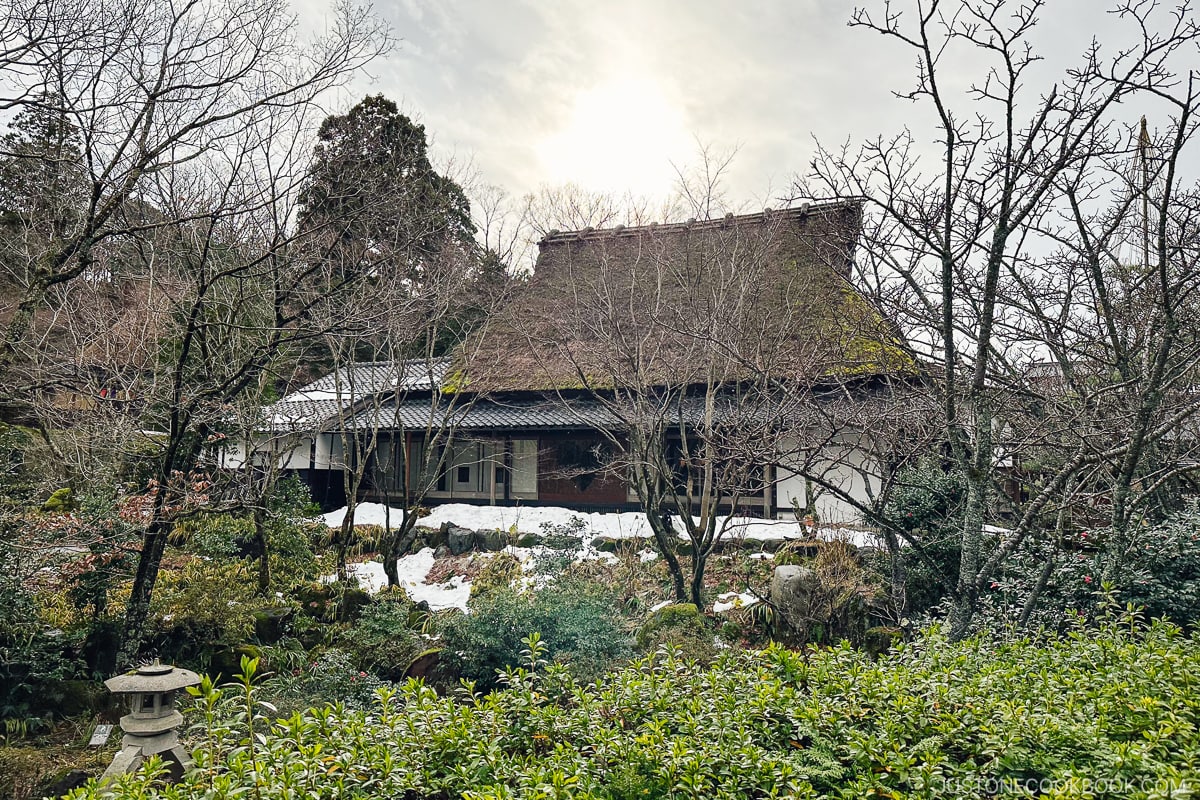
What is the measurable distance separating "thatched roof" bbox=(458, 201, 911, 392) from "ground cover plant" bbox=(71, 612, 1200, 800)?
3.23 m

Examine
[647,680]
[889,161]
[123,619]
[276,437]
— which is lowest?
[123,619]

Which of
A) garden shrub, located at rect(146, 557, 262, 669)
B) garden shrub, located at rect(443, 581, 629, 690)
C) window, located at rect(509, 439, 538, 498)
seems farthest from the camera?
window, located at rect(509, 439, 538, 498)

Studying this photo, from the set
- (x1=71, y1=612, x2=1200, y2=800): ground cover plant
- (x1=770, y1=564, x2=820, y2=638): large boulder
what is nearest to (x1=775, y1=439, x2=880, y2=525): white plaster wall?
(x1=770, y1=564, x2=820, y2=638): large boulder

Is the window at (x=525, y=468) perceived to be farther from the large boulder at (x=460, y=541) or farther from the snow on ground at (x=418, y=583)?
the snow on ground at (x=418, y=583)

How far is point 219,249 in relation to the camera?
7887 millimetres

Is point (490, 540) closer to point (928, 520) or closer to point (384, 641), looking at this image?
point (384, 641)

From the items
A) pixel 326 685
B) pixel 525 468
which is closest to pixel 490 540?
pixel 525 468

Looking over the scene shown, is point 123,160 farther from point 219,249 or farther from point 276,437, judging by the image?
point 276,437

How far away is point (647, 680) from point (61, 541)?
19.3ft

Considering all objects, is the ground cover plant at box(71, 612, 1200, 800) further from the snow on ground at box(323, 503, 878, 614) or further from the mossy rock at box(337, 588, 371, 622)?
the mossy rock at box(337, 588, 371, 622)

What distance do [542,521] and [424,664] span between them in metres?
7.16

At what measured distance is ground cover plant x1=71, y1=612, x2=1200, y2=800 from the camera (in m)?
2.12

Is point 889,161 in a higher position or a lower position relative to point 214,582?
higher

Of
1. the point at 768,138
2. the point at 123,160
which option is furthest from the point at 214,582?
the point at 768,138
